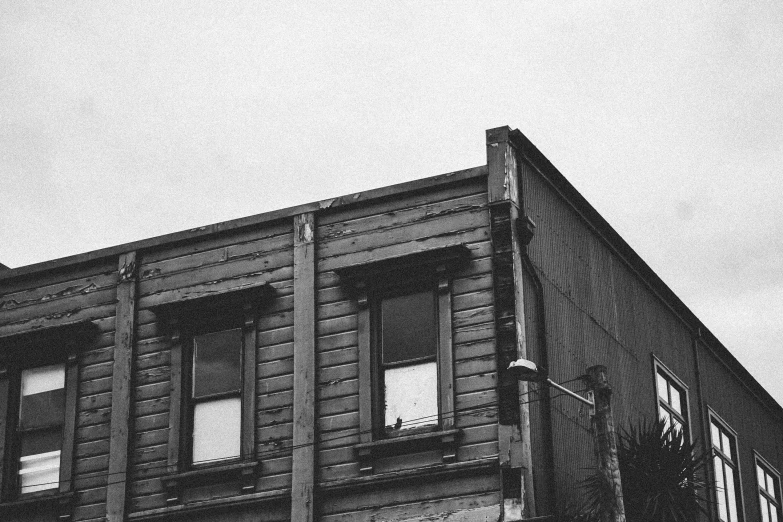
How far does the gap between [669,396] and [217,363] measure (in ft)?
27.0

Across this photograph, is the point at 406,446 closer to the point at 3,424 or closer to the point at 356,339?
the point at 356,339

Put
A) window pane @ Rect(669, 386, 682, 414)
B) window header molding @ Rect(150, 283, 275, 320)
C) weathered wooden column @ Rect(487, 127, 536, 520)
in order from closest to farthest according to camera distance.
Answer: weathered wooden column @ Rect(487, 127, 536, 520), window header molding @ Rect(150, 283, 275, 320), window pane @ Rect(669, 386, 682, 414)

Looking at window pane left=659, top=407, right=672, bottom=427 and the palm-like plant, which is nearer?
the palm-like plant

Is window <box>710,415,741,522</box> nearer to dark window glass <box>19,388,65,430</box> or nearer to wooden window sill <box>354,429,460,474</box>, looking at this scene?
wooden window sill <box>354,429,460,474</box>

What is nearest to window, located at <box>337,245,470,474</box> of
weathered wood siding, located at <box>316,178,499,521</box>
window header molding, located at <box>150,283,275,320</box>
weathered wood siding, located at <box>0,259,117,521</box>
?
weathered wood siding, located at <box>316,178,499,521</box>

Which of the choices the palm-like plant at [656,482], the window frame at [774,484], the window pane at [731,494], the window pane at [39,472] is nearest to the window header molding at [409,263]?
the palm-like plant at [656,482]

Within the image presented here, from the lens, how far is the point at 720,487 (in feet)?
78.4

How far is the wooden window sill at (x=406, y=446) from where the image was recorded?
1655 centimetres

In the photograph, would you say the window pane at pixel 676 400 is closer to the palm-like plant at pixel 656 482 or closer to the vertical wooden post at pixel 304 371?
the palm-like plant at pixel 656 482

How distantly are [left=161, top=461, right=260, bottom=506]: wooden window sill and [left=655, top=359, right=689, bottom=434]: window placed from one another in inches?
290

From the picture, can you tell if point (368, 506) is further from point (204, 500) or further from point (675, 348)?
point (675, 348)

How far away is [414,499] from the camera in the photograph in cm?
1666

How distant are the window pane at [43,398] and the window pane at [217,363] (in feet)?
7.68

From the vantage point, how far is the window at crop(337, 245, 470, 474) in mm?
16922
